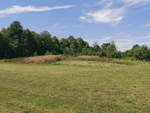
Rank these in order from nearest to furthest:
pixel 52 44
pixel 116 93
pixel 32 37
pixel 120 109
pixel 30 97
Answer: pixel 120 109, pixel 30 97, pixel 116 93, pixel 32 37, pixel 52 44

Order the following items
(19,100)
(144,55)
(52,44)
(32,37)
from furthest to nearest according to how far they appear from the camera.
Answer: (144,55) < (52,44) < (32,37) < (19,100)

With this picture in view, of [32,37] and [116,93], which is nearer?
[116,93]

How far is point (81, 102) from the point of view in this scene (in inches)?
246

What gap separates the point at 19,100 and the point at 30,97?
0.50 metres

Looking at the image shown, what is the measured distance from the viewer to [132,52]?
211 ft

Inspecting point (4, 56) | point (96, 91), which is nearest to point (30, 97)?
point (96, 91)

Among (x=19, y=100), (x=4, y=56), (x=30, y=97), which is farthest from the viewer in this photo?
(x=4, y=56)

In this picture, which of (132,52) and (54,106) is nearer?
(54,106)

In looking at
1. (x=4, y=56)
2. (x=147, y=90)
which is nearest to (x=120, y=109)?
(x=147, y=90)

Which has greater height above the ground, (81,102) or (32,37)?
(32,37)

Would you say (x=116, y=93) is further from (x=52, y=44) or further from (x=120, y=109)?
(x=52, y=44)

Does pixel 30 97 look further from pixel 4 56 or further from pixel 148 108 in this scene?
pixel 4 56

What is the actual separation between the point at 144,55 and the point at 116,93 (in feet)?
195

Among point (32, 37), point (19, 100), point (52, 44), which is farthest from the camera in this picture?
point (52, 44)
